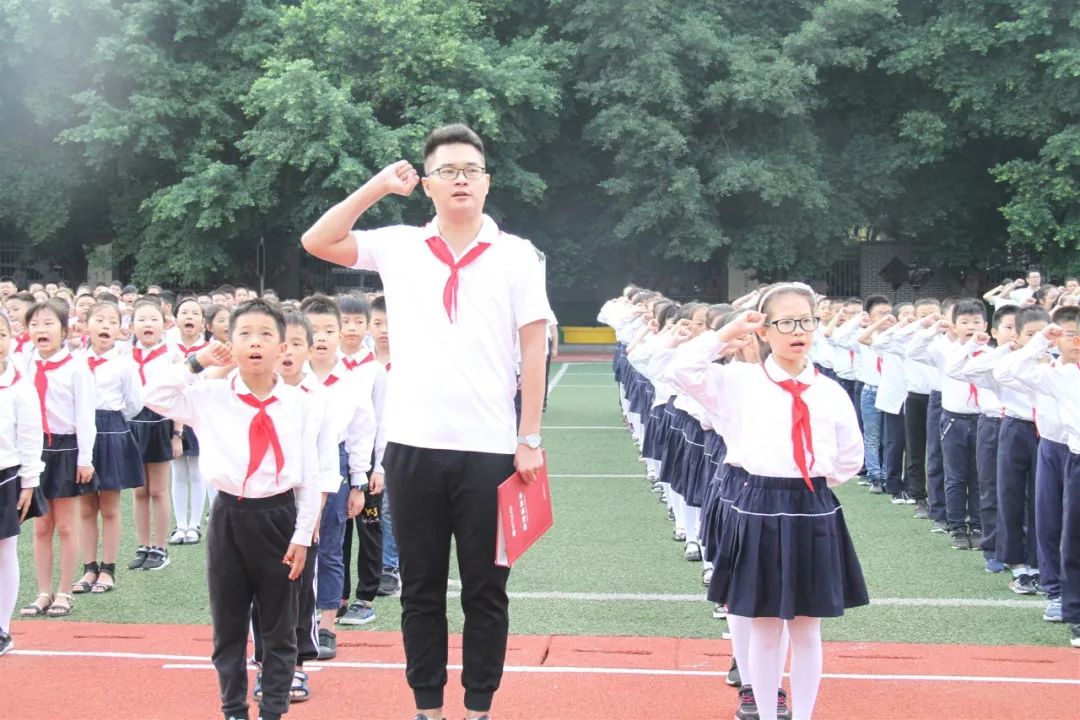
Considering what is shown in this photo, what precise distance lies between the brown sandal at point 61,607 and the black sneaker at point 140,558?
1.01 m

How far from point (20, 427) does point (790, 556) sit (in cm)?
358

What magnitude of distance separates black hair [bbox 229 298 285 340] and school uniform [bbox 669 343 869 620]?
4.56 ft

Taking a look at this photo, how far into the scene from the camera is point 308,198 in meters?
24.8

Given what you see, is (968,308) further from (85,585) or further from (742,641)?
(85,585)

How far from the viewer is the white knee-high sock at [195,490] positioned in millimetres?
8508

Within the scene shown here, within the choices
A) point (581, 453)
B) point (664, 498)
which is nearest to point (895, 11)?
point (581, 453)

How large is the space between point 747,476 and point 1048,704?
1.71 metres

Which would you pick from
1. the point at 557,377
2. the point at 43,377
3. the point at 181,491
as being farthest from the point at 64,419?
the point at 557,377

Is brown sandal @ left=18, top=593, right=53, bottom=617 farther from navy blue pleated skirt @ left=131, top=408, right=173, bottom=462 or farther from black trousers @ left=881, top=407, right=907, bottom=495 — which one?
black trousers @ left=881, top=407, right=907, bottom=495

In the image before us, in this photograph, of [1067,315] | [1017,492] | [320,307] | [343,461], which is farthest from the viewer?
[1017,492]

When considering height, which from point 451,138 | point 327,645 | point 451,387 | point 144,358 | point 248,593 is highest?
point 451,138

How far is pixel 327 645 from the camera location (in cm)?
570

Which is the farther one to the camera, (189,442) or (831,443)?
(189,442)

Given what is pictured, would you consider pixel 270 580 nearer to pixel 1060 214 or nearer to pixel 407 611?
pixel 407 611
